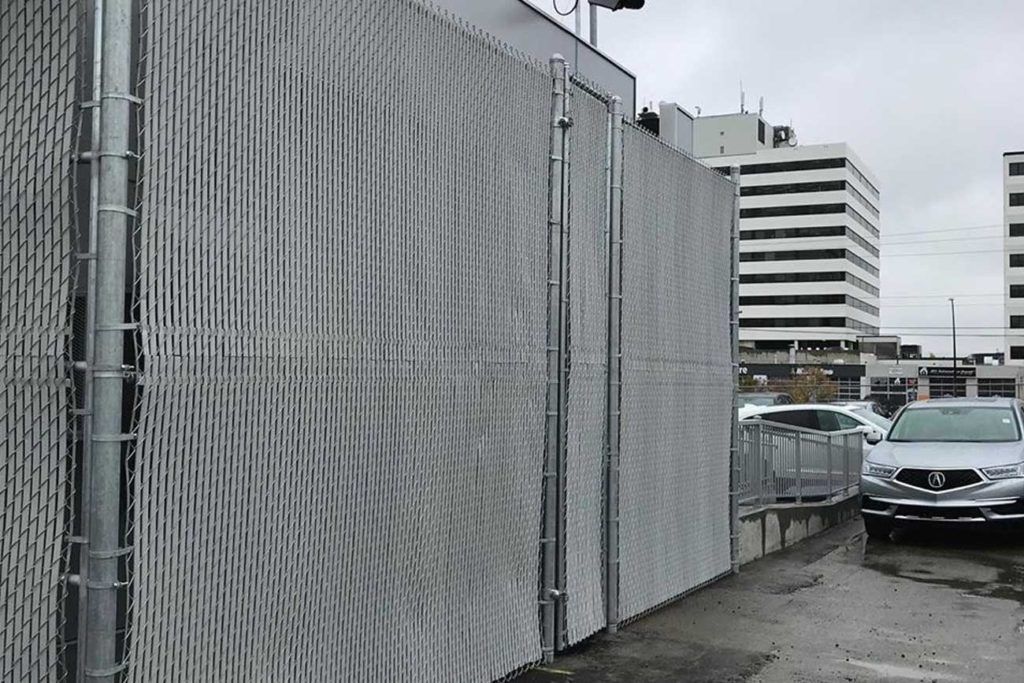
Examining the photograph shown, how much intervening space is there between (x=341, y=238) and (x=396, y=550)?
1495 mm

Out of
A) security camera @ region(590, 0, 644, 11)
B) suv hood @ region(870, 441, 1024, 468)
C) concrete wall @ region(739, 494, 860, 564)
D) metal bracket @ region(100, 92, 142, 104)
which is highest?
security camera @ region(590, 0, 644, 11)

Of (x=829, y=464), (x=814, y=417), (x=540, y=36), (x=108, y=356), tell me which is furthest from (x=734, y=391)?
(x=814, y=417)

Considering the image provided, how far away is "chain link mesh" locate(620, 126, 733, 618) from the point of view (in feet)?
22.8

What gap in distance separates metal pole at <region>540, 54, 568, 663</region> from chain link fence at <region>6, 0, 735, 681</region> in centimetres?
2

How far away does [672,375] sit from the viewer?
764 cm

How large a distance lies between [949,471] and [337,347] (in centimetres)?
894

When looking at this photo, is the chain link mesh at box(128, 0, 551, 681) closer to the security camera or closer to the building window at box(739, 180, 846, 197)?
the security camera

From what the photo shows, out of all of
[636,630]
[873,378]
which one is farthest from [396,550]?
[873,378]

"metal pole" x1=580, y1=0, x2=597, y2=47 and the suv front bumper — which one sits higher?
"metal pole" x1=580, y1=0, x2=597, y2=47

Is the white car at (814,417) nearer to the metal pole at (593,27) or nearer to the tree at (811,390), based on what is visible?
the metal pole at (593,27)

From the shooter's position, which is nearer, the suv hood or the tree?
the suv hood

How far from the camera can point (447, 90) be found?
16.7ft

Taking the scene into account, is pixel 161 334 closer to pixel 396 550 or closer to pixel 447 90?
pixel 396 550

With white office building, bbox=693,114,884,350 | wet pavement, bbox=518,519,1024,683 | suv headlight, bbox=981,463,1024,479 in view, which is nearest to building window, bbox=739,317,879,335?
white office building, bbox=693,114,884,350
